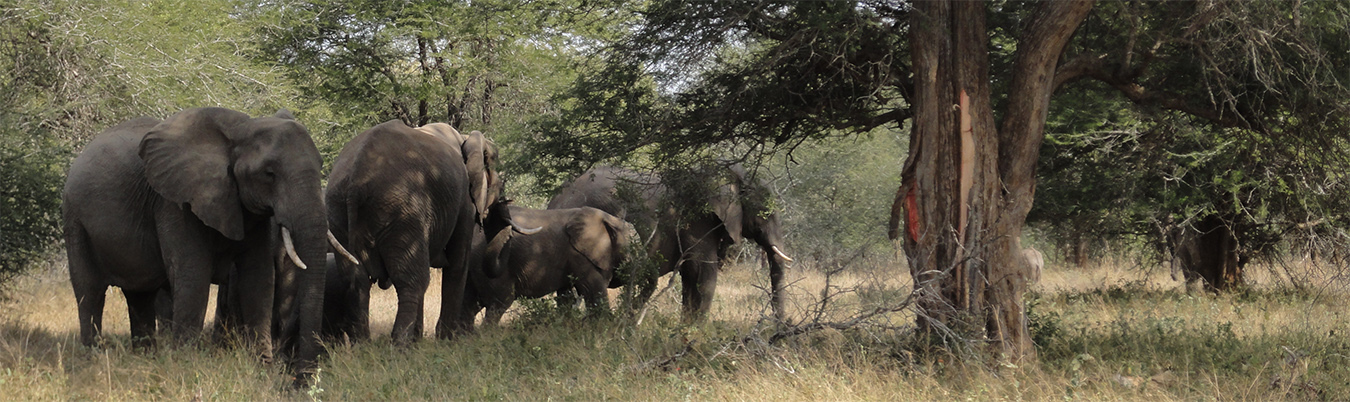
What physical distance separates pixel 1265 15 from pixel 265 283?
23.6 ft

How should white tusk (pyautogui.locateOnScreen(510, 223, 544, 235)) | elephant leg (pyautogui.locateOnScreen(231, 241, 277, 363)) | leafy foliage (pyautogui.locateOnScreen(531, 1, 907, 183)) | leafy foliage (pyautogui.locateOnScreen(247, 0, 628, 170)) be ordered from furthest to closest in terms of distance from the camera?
1. leafy foliage (pyautogui.locateOnScreen(247, 0, 628, 170))
2. white tusk (pyautogui.locateOnScreen(510, 223, 544, 235))
3. elephant leg (pyautogui.locateOnScreen(231, 241, 277, 363))
4. leafy foliage (pyautogui.locateOnScreen(531, 1, 907, 183))

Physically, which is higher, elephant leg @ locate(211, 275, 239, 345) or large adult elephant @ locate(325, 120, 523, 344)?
large adult elephant @ locate(325, 120, 523, 344)

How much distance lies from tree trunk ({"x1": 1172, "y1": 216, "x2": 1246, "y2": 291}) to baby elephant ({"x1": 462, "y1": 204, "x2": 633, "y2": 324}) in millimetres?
8134

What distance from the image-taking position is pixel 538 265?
38.1 feet

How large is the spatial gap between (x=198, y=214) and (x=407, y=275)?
5.98 feet

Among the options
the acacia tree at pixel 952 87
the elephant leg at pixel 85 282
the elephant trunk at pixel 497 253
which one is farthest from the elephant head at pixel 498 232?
the elephant leg at pixel 85 282

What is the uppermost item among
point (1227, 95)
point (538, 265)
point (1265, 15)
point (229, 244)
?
point (1265, 15)

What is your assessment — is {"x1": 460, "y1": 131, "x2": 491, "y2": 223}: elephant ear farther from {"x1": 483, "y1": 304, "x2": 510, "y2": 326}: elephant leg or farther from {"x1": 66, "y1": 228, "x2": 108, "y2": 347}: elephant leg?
{"x1": 66, "y1": 228, "x2": 108, "y2": 347}: elephant leg

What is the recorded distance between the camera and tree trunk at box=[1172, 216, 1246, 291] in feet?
51.2

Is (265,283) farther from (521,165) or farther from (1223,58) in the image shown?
(1223,58)

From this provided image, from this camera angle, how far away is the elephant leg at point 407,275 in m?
9.20

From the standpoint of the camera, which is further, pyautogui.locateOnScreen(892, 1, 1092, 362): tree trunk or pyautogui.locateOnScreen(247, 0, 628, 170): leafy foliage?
pyautogui.locateOnScreen(247, 0, 628, 170): leafy foliage

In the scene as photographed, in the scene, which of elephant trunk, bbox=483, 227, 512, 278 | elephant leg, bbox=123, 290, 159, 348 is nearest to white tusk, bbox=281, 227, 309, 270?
elephant leg, bbox=123, 290, 159, 348

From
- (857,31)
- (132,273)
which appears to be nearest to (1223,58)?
(857,31)
